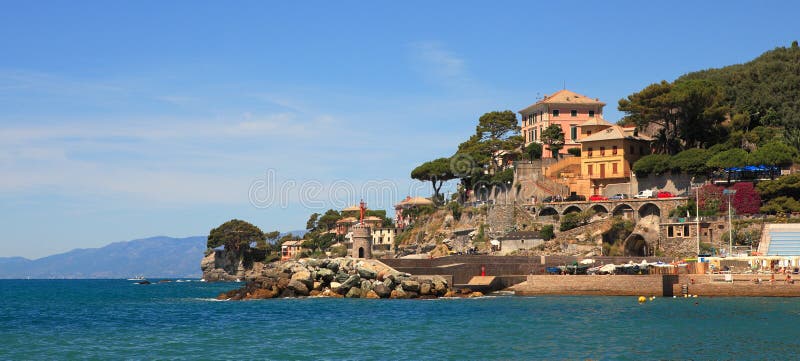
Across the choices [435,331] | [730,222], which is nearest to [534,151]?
[730,222]

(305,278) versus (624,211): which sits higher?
(624,211)

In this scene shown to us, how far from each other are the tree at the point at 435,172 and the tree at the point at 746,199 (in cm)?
3506

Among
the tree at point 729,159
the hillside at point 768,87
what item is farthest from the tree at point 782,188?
the hillside at point 768,87

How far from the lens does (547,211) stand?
282ft

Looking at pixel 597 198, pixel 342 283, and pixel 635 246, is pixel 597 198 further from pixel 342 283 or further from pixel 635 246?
pixel 342 283

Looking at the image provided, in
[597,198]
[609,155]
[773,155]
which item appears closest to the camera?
[773,155]

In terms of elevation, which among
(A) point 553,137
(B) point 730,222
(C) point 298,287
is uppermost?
(A) point 553,137

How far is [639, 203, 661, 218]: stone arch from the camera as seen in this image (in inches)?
3103

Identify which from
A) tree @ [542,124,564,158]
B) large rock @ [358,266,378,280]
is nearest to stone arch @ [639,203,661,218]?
tree @ [542,124,564,158]

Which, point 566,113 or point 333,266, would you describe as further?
point 566,113

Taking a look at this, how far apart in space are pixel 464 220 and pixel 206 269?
64.4 m

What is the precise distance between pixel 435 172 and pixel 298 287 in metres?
38.3

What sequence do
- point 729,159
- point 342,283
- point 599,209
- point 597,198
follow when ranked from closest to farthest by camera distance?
point 342,283 < point 729,159 < point 599,209 < point 597,198

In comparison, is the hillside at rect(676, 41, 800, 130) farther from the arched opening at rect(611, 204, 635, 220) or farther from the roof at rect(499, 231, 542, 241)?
the roof at rect(499, 231, 542, 241)
